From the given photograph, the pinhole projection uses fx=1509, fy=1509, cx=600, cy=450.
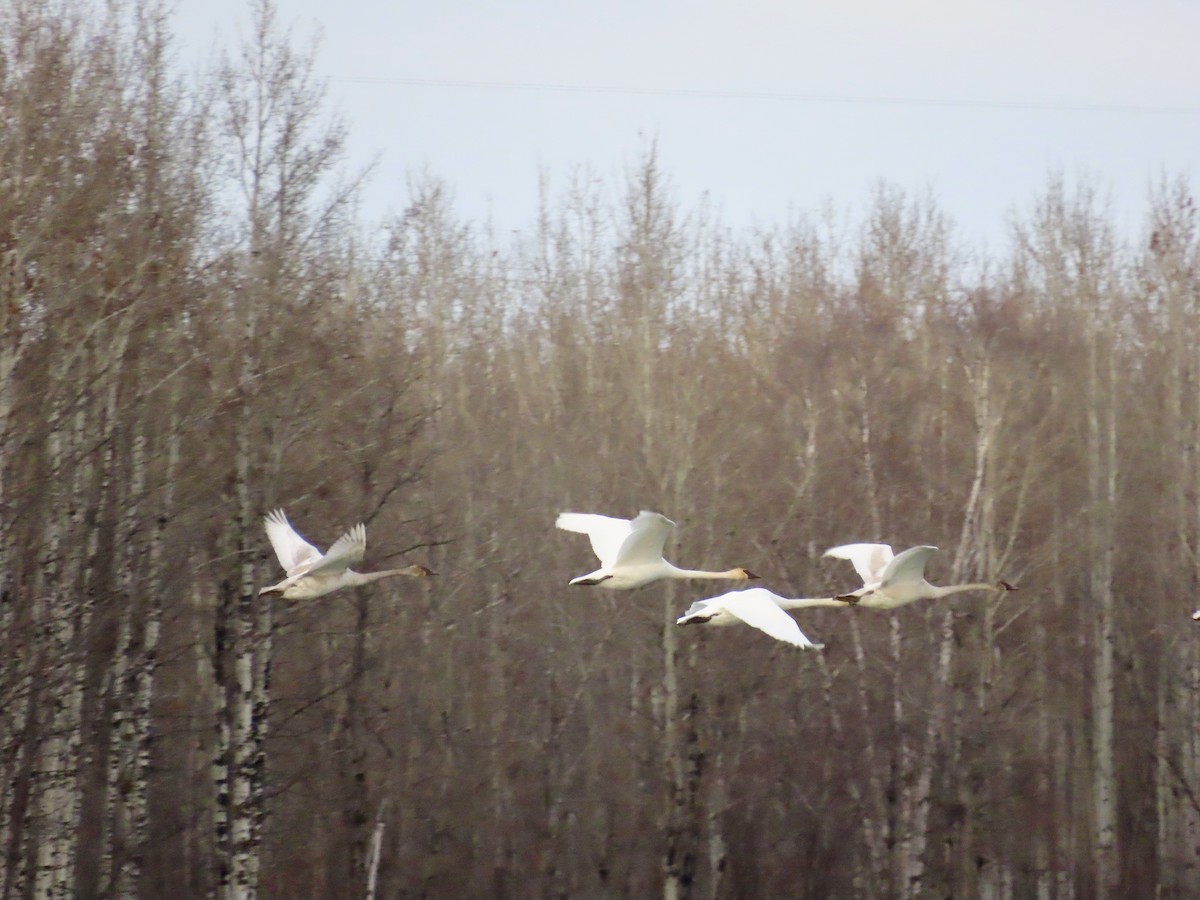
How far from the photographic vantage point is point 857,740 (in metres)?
24.0

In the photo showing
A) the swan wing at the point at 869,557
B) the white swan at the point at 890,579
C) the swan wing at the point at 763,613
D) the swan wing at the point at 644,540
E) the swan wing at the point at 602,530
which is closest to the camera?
the swan wing at the point at 763,613

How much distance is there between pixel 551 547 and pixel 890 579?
13255 millimetres

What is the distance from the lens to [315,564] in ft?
40.1

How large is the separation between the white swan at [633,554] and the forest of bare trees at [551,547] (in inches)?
150

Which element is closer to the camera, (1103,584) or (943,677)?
(943,677)

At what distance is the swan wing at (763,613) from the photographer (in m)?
10.7

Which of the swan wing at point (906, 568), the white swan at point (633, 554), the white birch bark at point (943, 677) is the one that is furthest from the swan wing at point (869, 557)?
the white birch bark at point (943, 677)

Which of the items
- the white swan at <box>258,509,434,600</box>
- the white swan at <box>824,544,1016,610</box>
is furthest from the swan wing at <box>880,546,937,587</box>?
the white swan at <box>258,509,434,600</box>

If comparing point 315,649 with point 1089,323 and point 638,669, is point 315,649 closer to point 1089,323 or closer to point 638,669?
point 638,669

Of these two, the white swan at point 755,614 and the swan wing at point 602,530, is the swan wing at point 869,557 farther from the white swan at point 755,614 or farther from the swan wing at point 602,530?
the swan wing at point 602,530

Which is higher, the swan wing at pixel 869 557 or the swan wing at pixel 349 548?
the swan wing at pixel 349 548

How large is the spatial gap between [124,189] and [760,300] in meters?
19.6

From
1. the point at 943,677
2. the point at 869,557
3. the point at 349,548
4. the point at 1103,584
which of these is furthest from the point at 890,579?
the point at 1103,584

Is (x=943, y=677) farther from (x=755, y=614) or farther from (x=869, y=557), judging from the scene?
(x=755, y=614)
